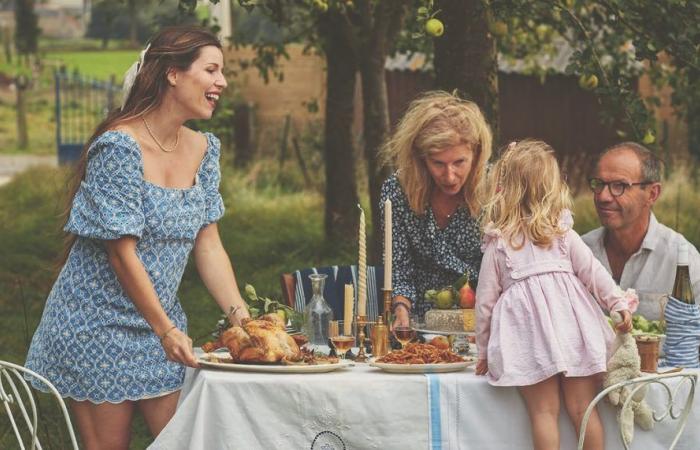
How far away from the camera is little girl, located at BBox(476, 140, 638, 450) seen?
4105 mm

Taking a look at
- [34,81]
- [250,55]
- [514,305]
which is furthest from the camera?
[34,81]

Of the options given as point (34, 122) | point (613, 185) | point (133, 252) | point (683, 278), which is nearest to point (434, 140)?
point (613, 185)

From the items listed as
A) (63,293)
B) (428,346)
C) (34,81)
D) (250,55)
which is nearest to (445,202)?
(428,346)

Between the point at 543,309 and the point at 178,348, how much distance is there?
1.07 m

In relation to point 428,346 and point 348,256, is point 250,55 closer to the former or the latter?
point 348,256

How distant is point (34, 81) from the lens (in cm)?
3200

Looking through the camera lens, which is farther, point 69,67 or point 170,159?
point 69,67

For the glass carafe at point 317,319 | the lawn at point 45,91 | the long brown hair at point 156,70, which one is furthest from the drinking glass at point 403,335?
the lawn at point 45,91

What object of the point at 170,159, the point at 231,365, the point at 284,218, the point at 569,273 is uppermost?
the point at 170,159

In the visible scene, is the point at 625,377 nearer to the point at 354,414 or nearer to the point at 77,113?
the point at 354,414

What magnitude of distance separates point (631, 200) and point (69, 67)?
2834 cm

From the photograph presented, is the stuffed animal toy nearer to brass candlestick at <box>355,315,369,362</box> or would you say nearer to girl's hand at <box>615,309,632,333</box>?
girl's hand at <box>615,309,632,333</box>

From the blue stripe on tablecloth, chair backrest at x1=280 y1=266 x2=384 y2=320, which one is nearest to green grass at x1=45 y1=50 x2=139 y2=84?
chair backrest at x1=280 y1=266 x2=384 y2=320

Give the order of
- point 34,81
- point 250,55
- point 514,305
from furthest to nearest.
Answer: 1. point 34,81
2. point 250,55
3. point 514,305
